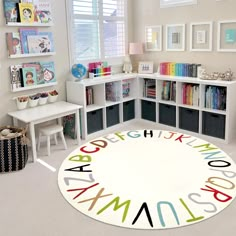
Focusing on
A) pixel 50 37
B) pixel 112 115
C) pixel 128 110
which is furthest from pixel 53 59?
pixel 128 110

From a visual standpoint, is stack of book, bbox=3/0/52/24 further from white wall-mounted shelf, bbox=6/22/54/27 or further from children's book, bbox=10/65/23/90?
children's book, bbox=10/65/23/90

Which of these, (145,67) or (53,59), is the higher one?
(53,59)

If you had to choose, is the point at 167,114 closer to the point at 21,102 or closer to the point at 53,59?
the point at 53,59

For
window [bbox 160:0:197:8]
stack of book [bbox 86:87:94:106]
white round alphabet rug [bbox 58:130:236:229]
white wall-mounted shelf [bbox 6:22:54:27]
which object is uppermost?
window [bbox 160:0:197:8]

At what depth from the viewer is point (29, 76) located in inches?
148

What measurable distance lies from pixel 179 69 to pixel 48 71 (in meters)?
1.85

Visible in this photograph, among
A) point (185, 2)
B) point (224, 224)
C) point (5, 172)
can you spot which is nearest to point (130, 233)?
point (224, 224)

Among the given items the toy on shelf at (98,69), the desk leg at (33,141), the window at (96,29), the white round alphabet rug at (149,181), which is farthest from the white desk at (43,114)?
the window at (96,29)

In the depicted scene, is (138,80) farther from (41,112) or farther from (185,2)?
(41,112)

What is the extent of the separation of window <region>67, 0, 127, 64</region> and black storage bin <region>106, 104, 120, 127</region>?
2.57 feet

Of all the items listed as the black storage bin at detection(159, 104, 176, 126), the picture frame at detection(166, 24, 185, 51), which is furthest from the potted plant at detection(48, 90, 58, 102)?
the picture frame at detection(166, 24, 185, 51)

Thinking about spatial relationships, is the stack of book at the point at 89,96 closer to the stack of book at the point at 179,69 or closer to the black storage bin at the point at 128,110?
the black storage bin at the point at 128,110

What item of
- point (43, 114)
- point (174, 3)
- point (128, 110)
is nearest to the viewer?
Answer: point (43, 114)

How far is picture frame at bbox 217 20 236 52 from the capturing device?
3.79 m
